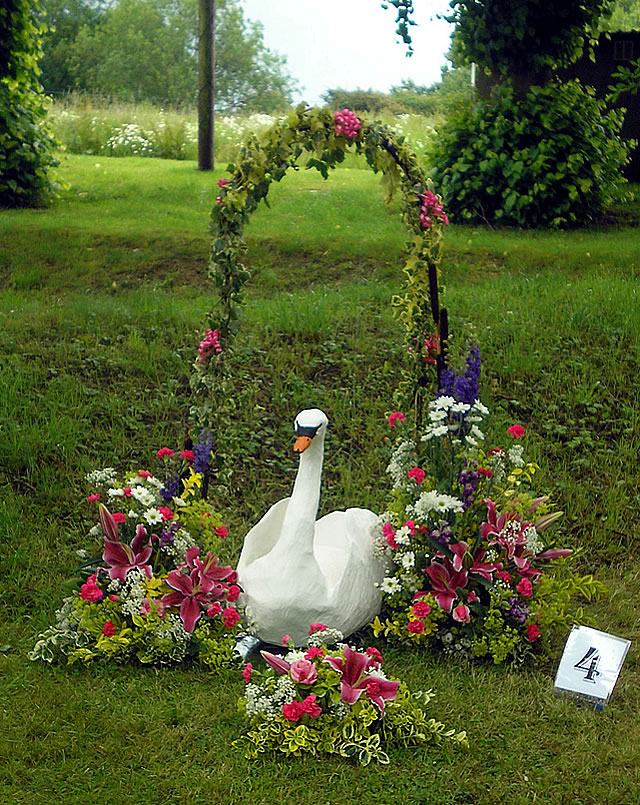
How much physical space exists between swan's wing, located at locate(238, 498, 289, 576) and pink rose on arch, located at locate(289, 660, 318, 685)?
883mm

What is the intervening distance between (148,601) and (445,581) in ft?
4.23

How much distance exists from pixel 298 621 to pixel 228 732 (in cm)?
57

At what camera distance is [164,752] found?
3547 millimetres

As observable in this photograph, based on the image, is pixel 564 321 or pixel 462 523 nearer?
pixel 462 523

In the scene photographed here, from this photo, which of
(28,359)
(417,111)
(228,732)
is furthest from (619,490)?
(417,111)

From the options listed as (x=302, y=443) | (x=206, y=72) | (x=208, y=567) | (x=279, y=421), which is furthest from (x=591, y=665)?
(x=206, y=72)

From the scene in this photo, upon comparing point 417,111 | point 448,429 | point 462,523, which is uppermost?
point 417,111

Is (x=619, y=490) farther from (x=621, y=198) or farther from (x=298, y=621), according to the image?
(x=621, y=198)

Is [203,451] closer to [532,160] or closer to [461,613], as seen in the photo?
[461,613]

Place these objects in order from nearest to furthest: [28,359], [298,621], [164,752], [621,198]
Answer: [164,752], [298,621], [28,359], [621,198]

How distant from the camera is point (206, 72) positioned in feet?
37.9

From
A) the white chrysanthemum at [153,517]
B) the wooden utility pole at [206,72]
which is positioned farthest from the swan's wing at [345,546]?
the wooden utility pole at [206,72]

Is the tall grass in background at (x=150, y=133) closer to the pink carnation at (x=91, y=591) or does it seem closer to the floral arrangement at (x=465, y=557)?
the floral arrangement at (x=465, y=557)

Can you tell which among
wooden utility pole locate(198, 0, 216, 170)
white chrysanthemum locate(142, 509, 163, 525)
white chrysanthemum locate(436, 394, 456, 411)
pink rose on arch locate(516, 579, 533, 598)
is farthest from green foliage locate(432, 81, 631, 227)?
white chrysanthemum locate(142, 509, 163, 525)
